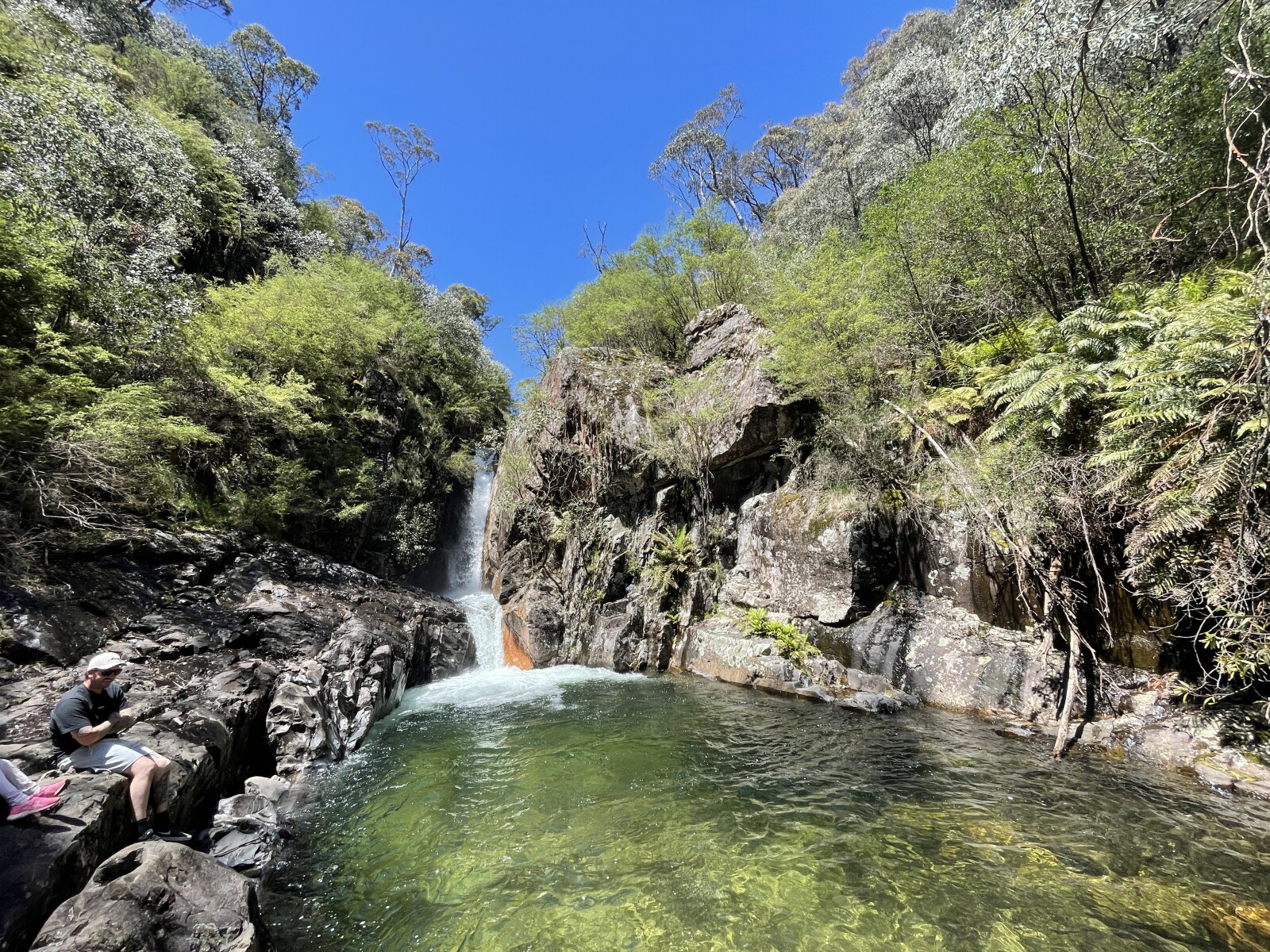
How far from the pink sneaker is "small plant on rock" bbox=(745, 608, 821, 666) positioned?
1154cm

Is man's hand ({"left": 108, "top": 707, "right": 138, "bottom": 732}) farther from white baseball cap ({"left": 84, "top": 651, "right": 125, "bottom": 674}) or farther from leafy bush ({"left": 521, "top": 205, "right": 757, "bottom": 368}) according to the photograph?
leafy bush ({"left": 521, "top": 205, "right": 757, "bottom": 368})

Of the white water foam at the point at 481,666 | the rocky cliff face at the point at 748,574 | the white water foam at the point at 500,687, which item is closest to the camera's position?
the rocky cliff face at the point at 748,574

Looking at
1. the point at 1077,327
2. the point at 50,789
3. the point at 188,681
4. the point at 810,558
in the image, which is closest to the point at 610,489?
the point at 810,558

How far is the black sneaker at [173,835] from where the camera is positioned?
4.70 metres

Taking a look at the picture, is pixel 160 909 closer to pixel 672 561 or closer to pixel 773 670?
pixel 773 670

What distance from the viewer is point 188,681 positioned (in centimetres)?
755

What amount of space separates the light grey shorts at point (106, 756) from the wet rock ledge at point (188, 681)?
113mm

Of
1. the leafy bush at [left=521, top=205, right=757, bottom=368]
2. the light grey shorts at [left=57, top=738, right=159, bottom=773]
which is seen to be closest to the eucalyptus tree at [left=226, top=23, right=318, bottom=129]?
the leafy bush at [left=521, top=205, right=757, bottom=368]

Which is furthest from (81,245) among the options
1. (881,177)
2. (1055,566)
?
(881,177)

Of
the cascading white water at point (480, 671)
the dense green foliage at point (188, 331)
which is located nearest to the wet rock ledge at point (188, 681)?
the cascading white water at point (480, 671)

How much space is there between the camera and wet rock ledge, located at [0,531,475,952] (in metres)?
3.72

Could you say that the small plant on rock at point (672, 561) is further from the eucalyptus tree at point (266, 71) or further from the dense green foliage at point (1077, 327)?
the eucalyptus tree at point (266, 71)

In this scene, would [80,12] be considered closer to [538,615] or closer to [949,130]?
→ [538,615]

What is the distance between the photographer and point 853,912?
4160 millimetres
